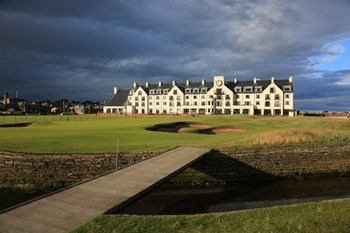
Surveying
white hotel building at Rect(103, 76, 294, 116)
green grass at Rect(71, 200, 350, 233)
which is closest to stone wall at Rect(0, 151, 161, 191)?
green grass at Rect(71, 200, 350, 233)

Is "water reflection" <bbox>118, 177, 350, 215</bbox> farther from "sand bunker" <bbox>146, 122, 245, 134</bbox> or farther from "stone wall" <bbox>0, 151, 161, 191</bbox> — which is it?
"sand bunker" <bbox>146, 122, 245, 134</bbox>

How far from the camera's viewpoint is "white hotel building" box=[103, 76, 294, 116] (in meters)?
99.1

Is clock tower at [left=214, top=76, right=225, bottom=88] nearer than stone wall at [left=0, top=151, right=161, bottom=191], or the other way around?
stone wall at [left=0, top=151, right=161, bottom=191]

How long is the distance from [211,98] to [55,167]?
87.0m

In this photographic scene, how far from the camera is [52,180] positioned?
20.3 m

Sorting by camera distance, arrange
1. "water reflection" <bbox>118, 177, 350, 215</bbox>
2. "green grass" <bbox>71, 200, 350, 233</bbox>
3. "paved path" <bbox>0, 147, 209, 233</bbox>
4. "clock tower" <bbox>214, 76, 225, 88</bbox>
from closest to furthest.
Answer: "green grass" <bbox>71, 200, 350, 233</bbox> < "paved path" <bbox>0, 147, 209, 233</bbox> < "water reflection" <bbox>118, 177, 350, 215</bbox> < "clock tower" <bbox>214, 76, 225, 88</bbox>

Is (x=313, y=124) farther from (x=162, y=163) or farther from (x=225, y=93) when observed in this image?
(x=225, y=93)

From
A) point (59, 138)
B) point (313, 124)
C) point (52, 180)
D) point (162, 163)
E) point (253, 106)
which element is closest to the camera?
point (162, 163)

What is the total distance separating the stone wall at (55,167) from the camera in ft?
66.8

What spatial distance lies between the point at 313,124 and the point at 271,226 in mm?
39102

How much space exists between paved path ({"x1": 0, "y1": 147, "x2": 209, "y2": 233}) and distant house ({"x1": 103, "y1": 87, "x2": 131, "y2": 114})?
10193 cm

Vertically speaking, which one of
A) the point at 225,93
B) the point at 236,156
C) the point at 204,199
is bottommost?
the point at 204,199

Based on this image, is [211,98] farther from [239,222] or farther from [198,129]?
[239,222]

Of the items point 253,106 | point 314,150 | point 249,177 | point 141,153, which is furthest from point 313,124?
point 253,106
